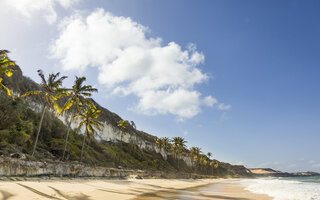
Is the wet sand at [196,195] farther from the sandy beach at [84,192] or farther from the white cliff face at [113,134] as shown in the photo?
the white cliff face at [113,134]

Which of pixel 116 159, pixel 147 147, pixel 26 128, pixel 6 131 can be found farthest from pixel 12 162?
pixel 147 147

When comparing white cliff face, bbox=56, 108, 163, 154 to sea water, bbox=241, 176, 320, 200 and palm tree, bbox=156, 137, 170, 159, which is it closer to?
palm tree, bbox=156, 137, 170, 159

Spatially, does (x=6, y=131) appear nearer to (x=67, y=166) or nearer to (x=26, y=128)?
(x=26, y=128)

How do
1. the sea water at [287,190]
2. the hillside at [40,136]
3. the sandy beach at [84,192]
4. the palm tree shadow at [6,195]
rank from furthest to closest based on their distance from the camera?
1. the hillside at [40,136]
2. the sea water at [287,190]
3. the sandy beach at [84,192]
4. the palm tree shadow at [6,195]

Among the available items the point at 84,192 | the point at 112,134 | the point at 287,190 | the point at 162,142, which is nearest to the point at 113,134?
the point at 112,134

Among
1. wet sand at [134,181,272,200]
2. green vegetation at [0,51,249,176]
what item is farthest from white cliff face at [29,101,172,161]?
wet sand at [134,181,272,200]

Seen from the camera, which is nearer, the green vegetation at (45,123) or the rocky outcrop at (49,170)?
the rocky outcrop at (49,170)

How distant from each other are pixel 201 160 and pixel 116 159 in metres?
68.6

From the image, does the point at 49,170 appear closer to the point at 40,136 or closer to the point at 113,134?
the point at 40,136

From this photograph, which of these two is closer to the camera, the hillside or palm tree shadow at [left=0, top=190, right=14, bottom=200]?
palm tree shadow at [left=0, top=190, right=14, bottom=200]

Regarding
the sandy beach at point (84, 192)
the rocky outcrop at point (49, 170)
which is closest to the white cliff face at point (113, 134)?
the rocky outcrop at point (49, 170)

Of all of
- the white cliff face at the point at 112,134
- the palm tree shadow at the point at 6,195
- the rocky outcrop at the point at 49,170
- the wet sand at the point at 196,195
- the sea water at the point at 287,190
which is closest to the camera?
the palm tree shadow at the point at 6,195

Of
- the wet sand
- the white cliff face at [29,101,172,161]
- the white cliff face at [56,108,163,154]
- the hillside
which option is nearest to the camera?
the wet sand

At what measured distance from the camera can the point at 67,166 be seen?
2342 centimetres
